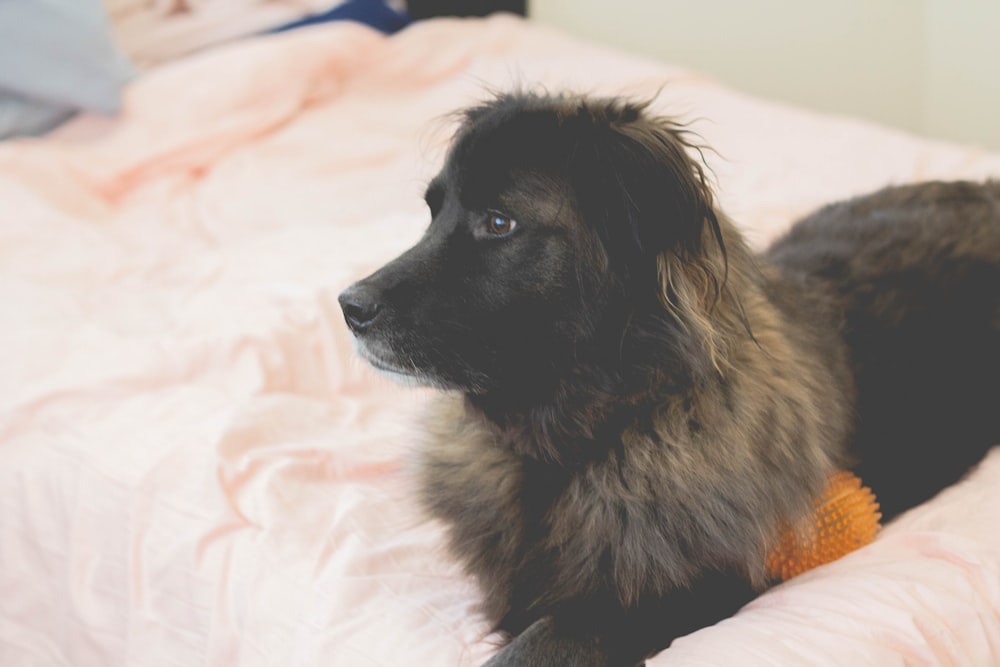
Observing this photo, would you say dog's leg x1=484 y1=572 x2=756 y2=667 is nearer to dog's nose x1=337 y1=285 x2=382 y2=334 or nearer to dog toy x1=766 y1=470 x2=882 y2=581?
dog toy x1=766 y1=470 x2=882 y2=581

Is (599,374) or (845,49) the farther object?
(845,49)

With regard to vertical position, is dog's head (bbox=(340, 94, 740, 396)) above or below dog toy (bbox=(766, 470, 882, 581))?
above

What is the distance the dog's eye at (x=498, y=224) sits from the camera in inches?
53.4

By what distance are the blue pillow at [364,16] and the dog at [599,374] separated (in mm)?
2549

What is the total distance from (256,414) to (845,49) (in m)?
3.31

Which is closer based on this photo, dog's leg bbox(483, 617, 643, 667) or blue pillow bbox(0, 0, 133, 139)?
dog's leg bbox(483, 617, 643, 667)

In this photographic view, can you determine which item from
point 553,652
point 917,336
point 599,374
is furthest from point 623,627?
point 917,336

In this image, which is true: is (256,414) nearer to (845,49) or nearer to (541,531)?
(541,531)

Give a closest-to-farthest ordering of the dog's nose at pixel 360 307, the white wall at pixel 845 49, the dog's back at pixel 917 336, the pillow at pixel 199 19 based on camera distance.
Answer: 1. the dog's nose at pixel 360 307
2. the dog's back at pixel 917 336
3. the pillow at pixel 199 19
4. the white wall at pixel 845 49

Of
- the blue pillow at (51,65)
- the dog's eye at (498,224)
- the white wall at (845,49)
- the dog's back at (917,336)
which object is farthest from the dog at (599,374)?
the white wall at (845,49)

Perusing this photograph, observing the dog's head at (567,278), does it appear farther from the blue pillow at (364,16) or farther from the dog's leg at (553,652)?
the blue pillow at (364,16)

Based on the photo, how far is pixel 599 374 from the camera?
1340mm

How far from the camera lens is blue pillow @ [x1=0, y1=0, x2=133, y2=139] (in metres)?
2.92

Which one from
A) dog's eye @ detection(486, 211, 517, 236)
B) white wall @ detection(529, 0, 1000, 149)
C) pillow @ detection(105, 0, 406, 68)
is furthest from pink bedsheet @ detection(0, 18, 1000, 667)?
white wall @ detection(529, 0, 1000, 149)
